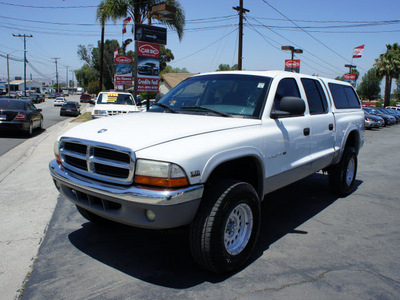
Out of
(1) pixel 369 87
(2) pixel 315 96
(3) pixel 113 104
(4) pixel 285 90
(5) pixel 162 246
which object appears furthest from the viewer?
(1) pixel 369 87

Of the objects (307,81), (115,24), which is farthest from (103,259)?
(115,24)

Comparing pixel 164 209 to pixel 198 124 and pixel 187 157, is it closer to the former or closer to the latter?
pixel 187 157

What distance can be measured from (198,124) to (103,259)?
5.52ft

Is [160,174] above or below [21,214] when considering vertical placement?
above

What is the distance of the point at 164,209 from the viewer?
2713 millimetres

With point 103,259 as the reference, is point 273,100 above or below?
above

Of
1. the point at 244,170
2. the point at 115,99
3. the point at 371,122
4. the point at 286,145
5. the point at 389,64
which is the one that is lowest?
the point at 371,122

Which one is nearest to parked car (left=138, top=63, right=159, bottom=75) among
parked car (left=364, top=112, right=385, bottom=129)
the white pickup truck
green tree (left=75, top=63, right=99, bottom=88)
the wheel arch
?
the white pickup truck

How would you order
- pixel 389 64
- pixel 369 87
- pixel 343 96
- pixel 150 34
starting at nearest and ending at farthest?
pixel 343 96 → pixel 150 34 → pixel 389 64 → pixel 369 87

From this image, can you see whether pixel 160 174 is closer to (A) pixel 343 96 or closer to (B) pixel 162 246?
(B) pixel 162 246

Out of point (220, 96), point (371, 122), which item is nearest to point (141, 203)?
point (220, 96)

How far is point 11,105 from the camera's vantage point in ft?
46.8

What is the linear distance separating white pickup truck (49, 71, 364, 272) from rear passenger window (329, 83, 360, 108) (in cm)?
103

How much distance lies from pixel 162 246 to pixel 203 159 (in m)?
1.49
